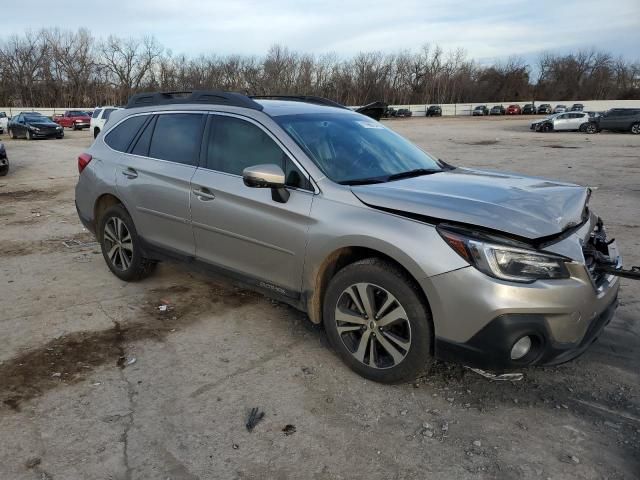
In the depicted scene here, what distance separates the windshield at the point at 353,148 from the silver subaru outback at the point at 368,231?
14 mm

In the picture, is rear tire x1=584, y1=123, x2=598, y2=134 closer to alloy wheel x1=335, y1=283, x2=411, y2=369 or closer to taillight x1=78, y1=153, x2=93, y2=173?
taillight x1=78, y1=153, x2=93, y2=173

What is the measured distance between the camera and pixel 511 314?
2.69 m

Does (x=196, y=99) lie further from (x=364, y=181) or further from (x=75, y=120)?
(x=75, y=120)

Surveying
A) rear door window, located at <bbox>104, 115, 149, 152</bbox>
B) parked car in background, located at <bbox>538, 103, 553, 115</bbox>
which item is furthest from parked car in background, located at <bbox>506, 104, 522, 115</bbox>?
rear door window, located at <bbox>104, 115, 149, 152</bbox>

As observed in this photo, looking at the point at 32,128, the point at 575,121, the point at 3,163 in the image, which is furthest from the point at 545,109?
the point at 3,163

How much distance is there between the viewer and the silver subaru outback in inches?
108

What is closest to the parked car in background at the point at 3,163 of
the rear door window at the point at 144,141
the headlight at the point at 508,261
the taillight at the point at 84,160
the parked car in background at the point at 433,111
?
the taillight at the point at 84,160

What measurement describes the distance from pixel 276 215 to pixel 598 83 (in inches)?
4122

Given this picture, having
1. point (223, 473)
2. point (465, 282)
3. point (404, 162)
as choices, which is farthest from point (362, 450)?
point (404, 162)

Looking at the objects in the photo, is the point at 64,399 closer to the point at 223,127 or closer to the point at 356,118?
the point at 223,127

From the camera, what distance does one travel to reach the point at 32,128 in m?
28.8

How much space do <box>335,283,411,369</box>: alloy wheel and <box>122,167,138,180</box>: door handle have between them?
246cm

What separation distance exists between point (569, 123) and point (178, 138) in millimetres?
37905

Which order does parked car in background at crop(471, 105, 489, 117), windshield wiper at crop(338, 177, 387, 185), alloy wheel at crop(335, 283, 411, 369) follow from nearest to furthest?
alloy wheel at crop(335, 283, 411, 369)
windshield wiper at crop(338, 177, 387, 185)
parked car in background at crop(471, 105, 489, 117)
